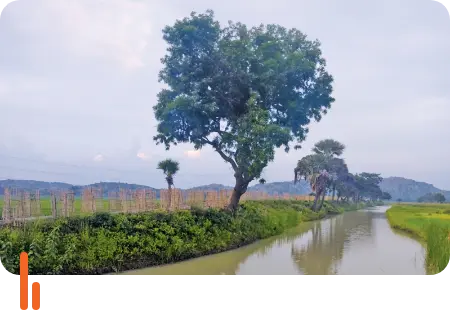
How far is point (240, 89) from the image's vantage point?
10969 millimetres

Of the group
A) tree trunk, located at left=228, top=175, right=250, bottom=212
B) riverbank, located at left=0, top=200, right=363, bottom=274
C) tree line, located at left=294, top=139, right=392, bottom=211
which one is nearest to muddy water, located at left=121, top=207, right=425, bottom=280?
riverbank, located at left=0, top=200, right=363, bottom=274

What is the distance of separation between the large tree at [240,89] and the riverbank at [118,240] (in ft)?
5.94

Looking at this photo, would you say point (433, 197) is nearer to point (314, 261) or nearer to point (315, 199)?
point (314, 261)

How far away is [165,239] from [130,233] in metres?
0.76

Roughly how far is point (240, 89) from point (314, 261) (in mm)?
5039

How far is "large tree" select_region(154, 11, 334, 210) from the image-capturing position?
9.98 metres

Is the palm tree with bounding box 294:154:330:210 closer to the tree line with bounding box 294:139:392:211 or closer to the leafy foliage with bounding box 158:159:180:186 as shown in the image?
the tree line with bounding box 294:139:392:211

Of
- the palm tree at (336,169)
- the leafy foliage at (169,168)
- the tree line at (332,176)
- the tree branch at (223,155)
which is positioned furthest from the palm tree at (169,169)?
the palm tree at (336,169)

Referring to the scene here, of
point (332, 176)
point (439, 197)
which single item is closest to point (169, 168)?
point (439, 197)

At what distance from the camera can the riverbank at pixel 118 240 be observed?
19.4 feet

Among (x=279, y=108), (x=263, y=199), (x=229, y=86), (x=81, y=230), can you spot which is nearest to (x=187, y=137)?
(x=229, y=86)

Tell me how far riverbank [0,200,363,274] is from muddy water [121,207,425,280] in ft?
0.95
